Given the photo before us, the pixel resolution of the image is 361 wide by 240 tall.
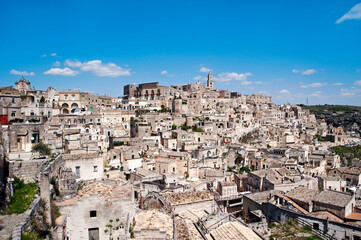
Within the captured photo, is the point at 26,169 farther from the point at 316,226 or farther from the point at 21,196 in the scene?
the point at 316,226

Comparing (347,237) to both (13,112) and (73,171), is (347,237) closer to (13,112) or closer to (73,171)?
(73,171)

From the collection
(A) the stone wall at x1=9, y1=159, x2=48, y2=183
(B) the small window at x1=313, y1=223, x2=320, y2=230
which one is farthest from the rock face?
(B) the small window at x1=313, y1=223, x2=320, y2=230

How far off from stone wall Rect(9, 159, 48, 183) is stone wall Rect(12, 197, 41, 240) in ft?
9.32

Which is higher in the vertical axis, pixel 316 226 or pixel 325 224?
pixel 325 224

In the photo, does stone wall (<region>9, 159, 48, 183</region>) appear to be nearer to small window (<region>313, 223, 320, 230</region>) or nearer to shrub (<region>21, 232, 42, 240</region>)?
shrub (<region>21, 232, 42, 240</region>)

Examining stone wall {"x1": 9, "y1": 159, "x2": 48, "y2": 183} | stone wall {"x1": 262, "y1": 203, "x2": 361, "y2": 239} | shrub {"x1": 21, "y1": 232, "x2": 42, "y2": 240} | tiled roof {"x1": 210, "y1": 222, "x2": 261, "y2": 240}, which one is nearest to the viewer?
shrub {"x1": 21, "y1": 232, "x2": 42, "y2": 240}

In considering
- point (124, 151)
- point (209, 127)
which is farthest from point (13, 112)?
point (209, 127)

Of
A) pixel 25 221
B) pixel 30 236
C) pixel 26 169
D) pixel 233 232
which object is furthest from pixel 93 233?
pixel 233 232

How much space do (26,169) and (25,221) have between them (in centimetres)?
522

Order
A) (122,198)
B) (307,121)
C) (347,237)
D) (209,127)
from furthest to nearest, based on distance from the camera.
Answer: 1. (307,121)
2. (209,127)
3. (347,237)
4. (122,198)

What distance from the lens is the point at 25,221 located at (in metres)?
8.48

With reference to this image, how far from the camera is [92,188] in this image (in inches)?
530

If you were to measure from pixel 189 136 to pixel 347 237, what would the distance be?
25896 mm

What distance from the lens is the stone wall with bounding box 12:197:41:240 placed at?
309 inches
